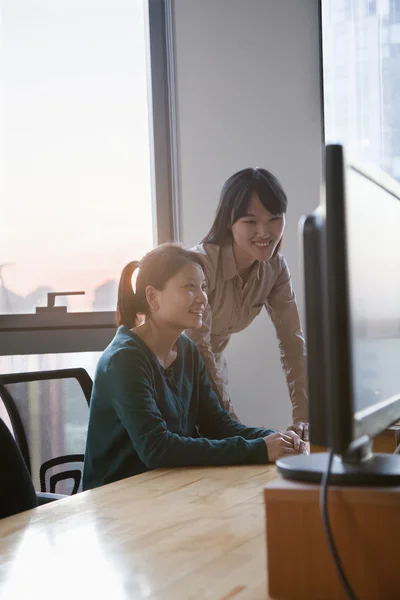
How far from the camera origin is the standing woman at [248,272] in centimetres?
250

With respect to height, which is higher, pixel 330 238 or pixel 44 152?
pixel 44 152

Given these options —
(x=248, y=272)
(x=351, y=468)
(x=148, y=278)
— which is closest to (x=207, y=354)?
(x=248, y=272)

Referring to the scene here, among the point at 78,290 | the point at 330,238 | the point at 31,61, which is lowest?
the point at 78,290

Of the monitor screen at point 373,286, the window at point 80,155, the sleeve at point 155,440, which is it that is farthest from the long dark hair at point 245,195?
the monitor screen at point 373,286

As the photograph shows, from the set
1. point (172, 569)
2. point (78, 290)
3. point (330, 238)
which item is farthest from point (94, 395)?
point (78, 290)

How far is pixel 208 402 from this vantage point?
6.50 feet

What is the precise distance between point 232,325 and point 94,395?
40.6 inches

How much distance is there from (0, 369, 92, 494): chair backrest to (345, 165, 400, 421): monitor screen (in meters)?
1.41

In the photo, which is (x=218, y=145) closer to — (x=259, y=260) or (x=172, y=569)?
(x=259, y=260)

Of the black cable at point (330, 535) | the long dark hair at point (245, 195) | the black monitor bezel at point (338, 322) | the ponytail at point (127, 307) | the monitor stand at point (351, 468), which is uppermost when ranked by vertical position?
the long dark hair at point (245, 195)

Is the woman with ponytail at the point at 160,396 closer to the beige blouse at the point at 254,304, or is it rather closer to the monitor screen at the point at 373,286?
the beige blouse at the point at 254,304

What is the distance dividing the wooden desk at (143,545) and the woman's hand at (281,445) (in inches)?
7.5

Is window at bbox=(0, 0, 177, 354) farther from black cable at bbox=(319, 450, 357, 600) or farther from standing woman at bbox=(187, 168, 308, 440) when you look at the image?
black cable at bbox=(319, 450, 357, 600)

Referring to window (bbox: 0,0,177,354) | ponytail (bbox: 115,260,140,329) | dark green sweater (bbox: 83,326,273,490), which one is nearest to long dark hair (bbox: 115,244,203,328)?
ponytail (bbox: 115,260,140,329)
